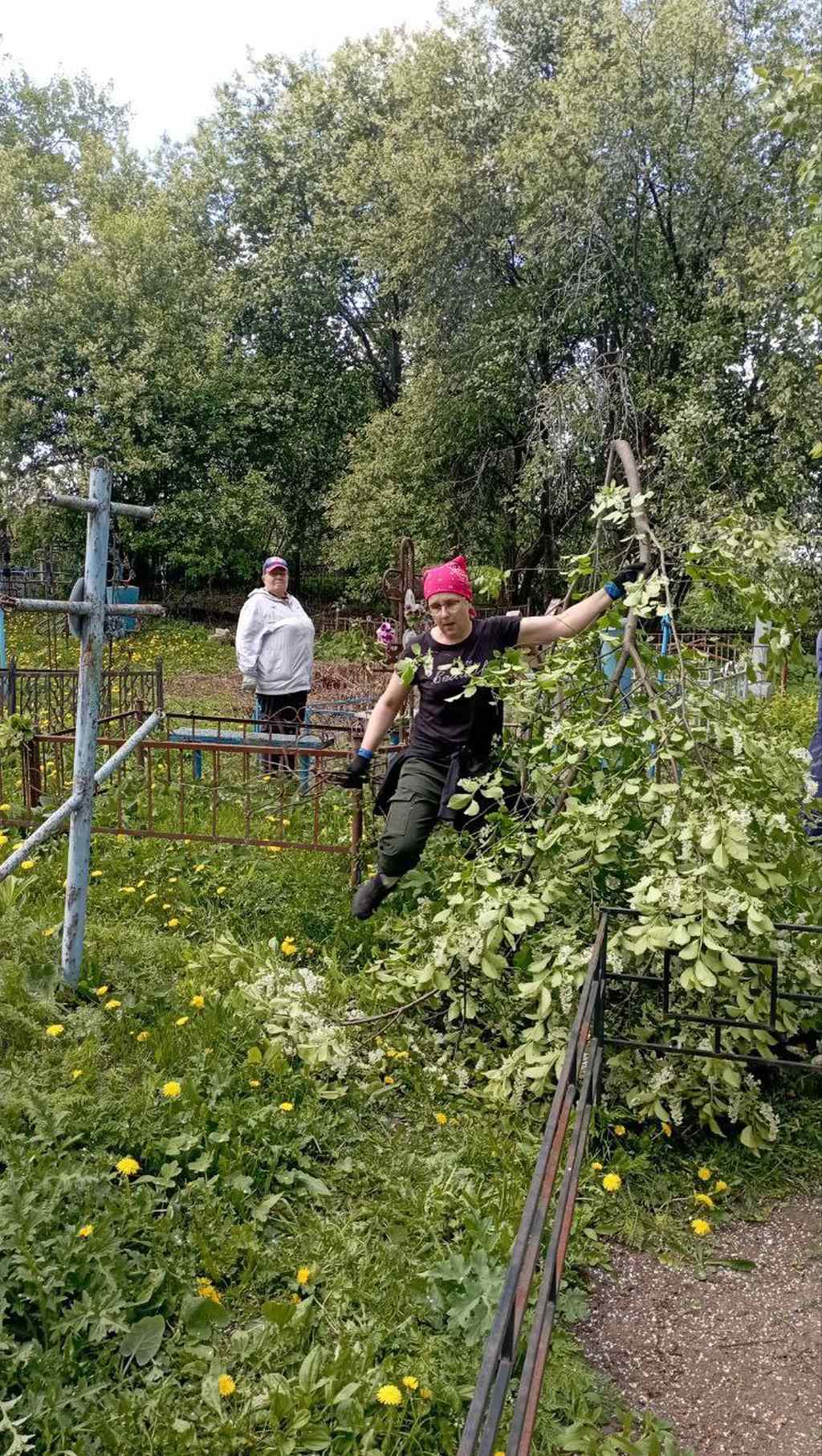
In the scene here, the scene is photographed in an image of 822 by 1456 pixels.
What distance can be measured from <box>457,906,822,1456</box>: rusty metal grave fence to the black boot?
42.0 inches

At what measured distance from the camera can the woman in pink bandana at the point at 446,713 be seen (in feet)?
13.2

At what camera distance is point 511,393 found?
17.7 meters

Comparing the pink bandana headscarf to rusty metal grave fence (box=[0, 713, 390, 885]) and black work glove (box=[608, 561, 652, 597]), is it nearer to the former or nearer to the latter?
black work glove (box=[608, 561, 652, 597])

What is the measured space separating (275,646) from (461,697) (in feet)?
9.72

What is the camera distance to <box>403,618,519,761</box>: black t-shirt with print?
409cm

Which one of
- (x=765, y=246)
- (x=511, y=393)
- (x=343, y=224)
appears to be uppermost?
(x=343, y=224)

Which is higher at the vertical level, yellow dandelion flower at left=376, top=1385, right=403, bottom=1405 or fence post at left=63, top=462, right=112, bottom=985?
fence post at left=63, top=462, right=112, bottom=985

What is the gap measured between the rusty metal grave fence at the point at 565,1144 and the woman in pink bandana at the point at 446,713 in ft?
2.95

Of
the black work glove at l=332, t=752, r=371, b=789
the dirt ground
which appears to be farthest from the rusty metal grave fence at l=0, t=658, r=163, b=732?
the dirt ground

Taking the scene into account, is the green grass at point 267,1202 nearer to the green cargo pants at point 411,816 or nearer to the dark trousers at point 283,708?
the green cargo pants at point 411,816

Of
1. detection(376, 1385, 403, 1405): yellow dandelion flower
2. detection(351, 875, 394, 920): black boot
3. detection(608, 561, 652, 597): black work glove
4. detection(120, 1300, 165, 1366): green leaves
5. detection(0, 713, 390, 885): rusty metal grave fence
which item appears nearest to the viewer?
detection(376, 1385, 403, 1405): yellow dandelion flower

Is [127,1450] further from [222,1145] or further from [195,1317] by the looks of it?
[222,1145]

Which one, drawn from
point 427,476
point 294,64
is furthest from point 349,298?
point 427,476

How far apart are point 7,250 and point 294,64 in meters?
8.74
